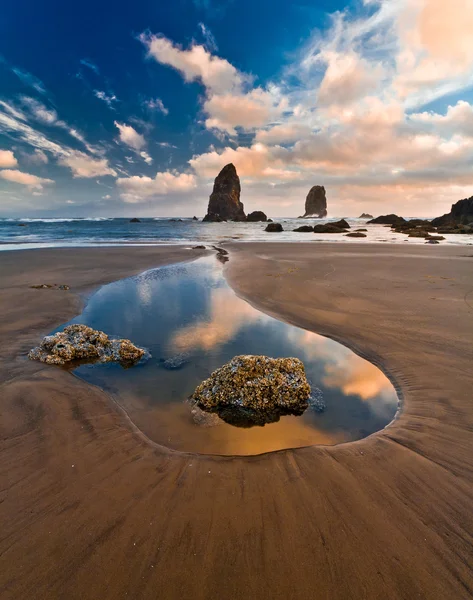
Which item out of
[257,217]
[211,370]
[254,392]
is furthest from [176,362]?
[257,217]

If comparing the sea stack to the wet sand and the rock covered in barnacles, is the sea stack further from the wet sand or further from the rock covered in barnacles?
the wet sand

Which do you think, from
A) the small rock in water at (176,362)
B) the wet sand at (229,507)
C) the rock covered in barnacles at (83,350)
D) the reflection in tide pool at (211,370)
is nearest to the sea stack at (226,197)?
the reflection in tide pool at (211,370)

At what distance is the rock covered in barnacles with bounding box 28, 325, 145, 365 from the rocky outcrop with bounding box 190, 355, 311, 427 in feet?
7.02

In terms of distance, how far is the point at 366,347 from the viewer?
671 cm

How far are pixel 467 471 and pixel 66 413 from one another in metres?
5.19

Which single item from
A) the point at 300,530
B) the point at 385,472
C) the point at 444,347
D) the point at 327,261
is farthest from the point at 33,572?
the point at 327,261

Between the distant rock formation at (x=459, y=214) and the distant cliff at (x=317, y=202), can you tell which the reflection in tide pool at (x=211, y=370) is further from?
the distant cliff at (x=317, y=202)

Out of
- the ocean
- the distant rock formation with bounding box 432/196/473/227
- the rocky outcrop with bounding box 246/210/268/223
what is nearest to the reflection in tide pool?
the ocean

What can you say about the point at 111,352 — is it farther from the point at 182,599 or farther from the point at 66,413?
the point at 182,599

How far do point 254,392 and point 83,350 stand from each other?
12.8ft

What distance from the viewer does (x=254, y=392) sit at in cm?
466

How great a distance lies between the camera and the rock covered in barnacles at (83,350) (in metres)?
6.12

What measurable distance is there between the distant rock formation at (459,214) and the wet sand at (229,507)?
8471cm

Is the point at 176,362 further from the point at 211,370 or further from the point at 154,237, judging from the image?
the point at 154,237
